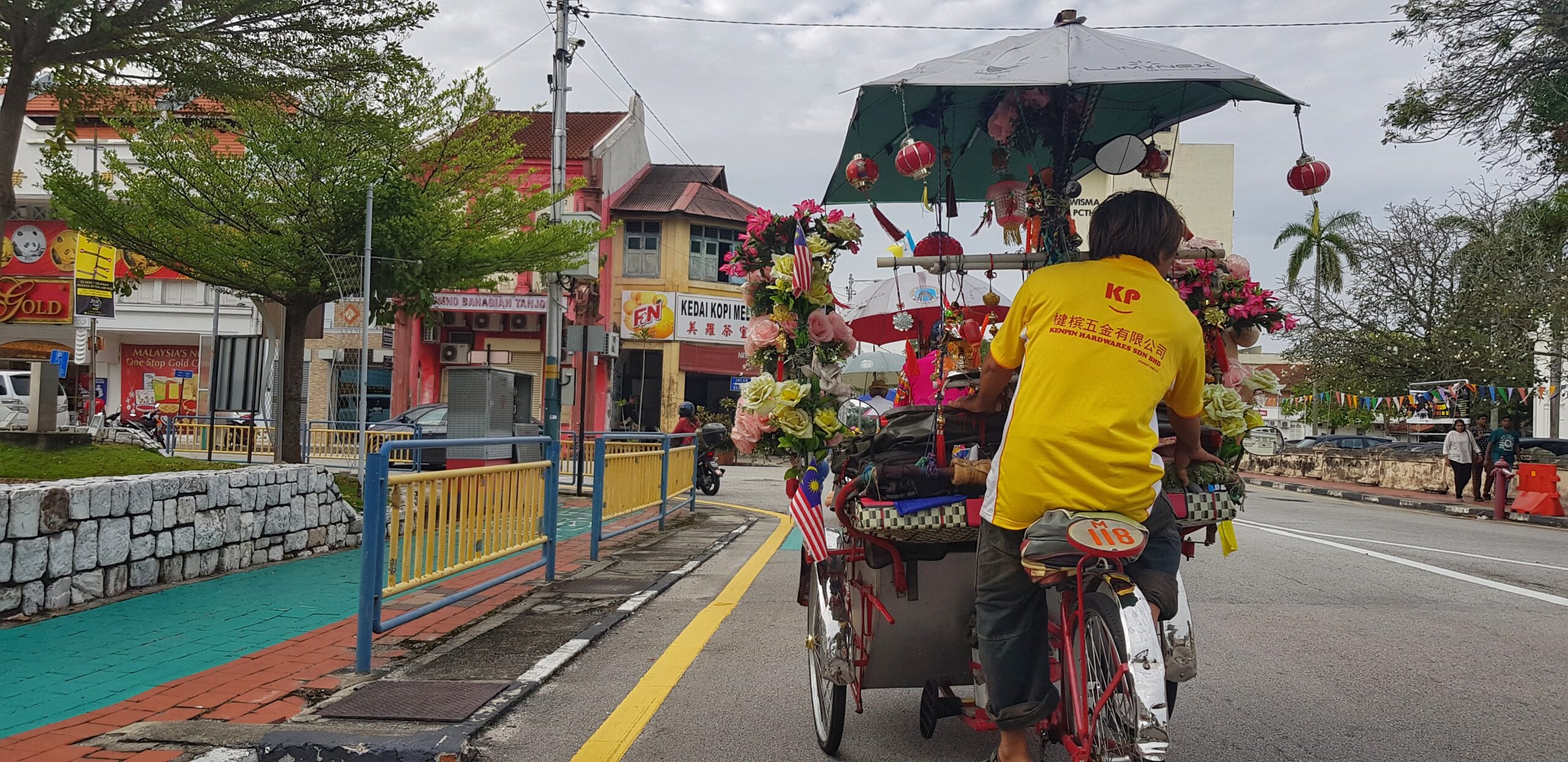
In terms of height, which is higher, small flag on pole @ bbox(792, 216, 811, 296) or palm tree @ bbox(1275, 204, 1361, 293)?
palm tree @ bbox(1275, 204, 1361, 293)

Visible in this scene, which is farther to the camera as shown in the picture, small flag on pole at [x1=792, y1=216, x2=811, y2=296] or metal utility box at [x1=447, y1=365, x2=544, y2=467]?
metal utility box at [x1=447, y1=365, x2=544, y2=467]

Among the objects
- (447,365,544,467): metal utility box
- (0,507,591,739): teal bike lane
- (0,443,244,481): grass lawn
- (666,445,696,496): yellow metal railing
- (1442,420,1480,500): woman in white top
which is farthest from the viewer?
(1442,420,1480,500): woman in white top

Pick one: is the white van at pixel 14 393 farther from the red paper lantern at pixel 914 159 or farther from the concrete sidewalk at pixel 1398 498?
the concrete sidewalk at pixel 1398 498

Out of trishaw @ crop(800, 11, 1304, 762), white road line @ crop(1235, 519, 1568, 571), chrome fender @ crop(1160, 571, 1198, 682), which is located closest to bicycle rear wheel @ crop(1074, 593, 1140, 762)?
trishaw @ crop(800, 11, 1304, 762)

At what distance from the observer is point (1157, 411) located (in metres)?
3.46

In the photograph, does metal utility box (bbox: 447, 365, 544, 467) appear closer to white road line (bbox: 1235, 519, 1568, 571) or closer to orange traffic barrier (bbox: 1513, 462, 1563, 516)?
white road line (bbox: 1235, 519, 1568, 571)

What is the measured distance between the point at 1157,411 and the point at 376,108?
38.8 ft

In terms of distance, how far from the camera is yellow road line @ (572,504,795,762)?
3893 mm

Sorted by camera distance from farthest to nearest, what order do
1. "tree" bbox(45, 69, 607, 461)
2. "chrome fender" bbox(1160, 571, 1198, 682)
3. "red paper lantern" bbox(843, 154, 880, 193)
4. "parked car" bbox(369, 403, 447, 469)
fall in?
"parked car" bbox(369, 403, 447, 469)
"tree" bbox(45, 69, 607, 461)
"red paper lantern" bbox(843, 154, 880, 193)
"chrome fender" bbox(1160, 571, 1198, 682)

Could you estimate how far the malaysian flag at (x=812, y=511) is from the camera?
380cm

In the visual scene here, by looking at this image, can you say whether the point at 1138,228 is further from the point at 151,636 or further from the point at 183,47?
the point at 183,47

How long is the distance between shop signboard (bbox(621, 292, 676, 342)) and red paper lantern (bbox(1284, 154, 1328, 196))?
90.7 ft

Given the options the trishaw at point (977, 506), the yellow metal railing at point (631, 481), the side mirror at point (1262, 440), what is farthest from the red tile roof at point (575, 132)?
the side mirror at point (1262, 440)

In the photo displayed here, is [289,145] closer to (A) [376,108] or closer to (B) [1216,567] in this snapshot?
(A) [376,108]
